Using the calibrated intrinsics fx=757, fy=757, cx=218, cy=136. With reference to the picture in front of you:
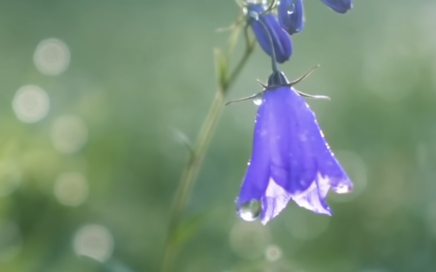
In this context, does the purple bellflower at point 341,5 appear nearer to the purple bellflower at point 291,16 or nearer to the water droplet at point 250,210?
the purple bellflower at point 291,16

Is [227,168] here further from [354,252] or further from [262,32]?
[262,32]

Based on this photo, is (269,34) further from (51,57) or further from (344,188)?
(51,57)

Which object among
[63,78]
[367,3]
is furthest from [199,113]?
[367,3]

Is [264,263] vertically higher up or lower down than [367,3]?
lower down

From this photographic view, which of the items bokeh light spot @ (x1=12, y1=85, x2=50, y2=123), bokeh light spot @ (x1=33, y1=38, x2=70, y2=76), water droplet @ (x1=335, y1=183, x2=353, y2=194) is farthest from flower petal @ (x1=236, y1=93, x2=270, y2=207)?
bokeh light spot @ (x1=33, y1=38, x2=70, y2=76)

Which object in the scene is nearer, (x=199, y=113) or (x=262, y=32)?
(x=262, y=32)

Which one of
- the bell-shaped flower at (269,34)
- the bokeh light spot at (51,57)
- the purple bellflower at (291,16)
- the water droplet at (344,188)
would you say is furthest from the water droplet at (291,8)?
the bokeh light spot at (51,57)

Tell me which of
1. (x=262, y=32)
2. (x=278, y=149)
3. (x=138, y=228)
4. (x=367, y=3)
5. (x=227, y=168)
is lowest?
(x=138, y=228)
